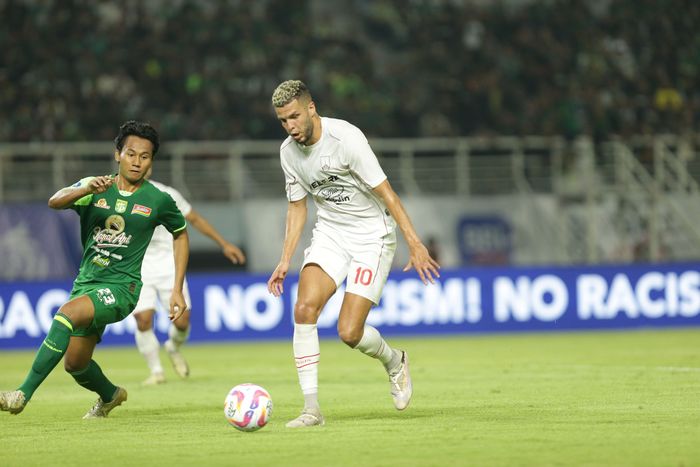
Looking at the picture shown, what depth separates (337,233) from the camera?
8898 millimetres

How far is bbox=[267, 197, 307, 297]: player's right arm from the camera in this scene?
28.2 feet

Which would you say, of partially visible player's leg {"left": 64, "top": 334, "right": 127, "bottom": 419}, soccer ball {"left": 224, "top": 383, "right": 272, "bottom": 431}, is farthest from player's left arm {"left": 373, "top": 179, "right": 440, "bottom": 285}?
partially visible player's leg {"left": 64, "top": 334, "right": 127, "bottom": 419}

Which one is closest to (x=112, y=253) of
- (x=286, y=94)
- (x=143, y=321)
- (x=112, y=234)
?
(x=112, y=234)

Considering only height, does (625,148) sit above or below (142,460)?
above

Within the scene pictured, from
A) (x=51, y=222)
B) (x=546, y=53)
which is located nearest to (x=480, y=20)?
(x=546, y=53)

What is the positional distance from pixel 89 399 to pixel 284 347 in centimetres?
809

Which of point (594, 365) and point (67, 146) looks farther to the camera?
point (67, 146)

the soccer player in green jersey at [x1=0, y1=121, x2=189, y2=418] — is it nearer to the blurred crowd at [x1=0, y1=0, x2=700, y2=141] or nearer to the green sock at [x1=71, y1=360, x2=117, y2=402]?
the green sock at [x1=71, y1=360, x2=117, y2=402]

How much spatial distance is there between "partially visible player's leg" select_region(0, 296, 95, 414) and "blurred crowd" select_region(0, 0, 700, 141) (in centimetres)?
1534

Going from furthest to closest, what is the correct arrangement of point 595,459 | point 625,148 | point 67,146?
point 625,148 → point 67,146 → point 595,459

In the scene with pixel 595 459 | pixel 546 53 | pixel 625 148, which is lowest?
pixel 595 459

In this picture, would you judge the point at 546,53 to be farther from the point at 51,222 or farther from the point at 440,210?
the point at 51,222

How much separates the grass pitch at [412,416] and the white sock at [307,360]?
0.24 metres

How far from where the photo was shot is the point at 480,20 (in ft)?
91.2
